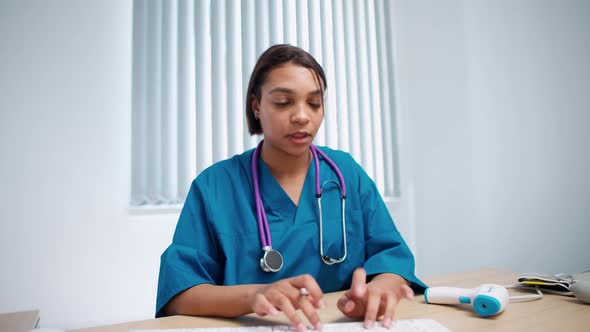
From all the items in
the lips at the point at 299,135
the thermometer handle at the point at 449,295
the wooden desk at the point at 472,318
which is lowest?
the wooden desk at the point at 472,318

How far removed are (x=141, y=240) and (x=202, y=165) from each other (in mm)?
493

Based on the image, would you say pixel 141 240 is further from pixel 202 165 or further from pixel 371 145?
pixel 371 145

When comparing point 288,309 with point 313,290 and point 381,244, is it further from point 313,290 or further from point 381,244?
point 381,244

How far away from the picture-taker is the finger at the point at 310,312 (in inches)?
21.7

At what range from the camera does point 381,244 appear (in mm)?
928

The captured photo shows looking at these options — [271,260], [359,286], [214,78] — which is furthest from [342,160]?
[214,78]

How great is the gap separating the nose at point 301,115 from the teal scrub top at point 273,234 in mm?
175

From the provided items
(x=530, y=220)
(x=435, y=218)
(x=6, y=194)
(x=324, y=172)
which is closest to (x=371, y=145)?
(x=435, y=218)

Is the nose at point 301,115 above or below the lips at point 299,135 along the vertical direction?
above

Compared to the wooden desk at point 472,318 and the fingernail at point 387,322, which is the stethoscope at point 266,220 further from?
the fingernail at point 387,322

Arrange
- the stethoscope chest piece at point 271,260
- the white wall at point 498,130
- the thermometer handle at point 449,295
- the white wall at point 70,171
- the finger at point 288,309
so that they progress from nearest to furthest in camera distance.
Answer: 1. the finger at point 288,309
2. the thermometer handle at point 449,295
3. the stethoscope chest piece at point 271,260
4. the white wall at point 70,171
5. the white wall at point 498,130

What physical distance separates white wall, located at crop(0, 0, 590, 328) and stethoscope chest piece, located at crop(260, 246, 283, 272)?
125 centimetres

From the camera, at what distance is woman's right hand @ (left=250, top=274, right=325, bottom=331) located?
1.82 feet

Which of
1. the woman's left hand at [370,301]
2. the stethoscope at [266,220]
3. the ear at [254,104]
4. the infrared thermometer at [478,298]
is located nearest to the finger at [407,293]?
the woman's left hand at [370,301]
